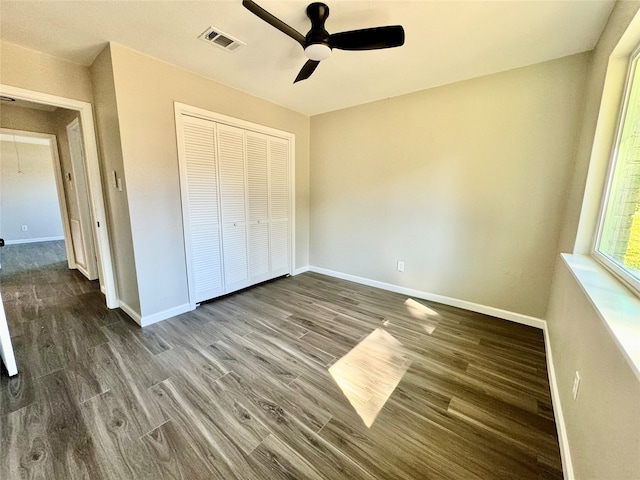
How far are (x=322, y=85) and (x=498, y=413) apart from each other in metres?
3.19

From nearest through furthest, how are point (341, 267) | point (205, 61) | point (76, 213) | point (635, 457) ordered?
point (635, 457) → point (205, 61) → point (76, 213) → point (341, 267)

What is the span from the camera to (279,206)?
3668 mm

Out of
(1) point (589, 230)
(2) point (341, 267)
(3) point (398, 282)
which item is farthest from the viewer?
(2) point (341, 267)

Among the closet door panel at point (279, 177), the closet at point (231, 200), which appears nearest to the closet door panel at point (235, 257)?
the closet at point (231, 200)

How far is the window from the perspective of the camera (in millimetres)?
1261

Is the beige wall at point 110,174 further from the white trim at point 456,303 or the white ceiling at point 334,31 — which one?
the white trim at point 456,303

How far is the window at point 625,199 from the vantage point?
4.14 ft

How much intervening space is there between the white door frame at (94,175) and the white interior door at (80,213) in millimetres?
671

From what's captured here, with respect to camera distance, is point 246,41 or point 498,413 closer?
point 498,413

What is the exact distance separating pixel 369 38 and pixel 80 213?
162 inches

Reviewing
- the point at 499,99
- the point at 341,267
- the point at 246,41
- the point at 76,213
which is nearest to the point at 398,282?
the point at 341,267

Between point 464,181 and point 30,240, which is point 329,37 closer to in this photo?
point 464,181

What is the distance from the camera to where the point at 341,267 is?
3.87 metres

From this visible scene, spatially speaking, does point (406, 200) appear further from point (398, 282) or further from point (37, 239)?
point (37, 239)
